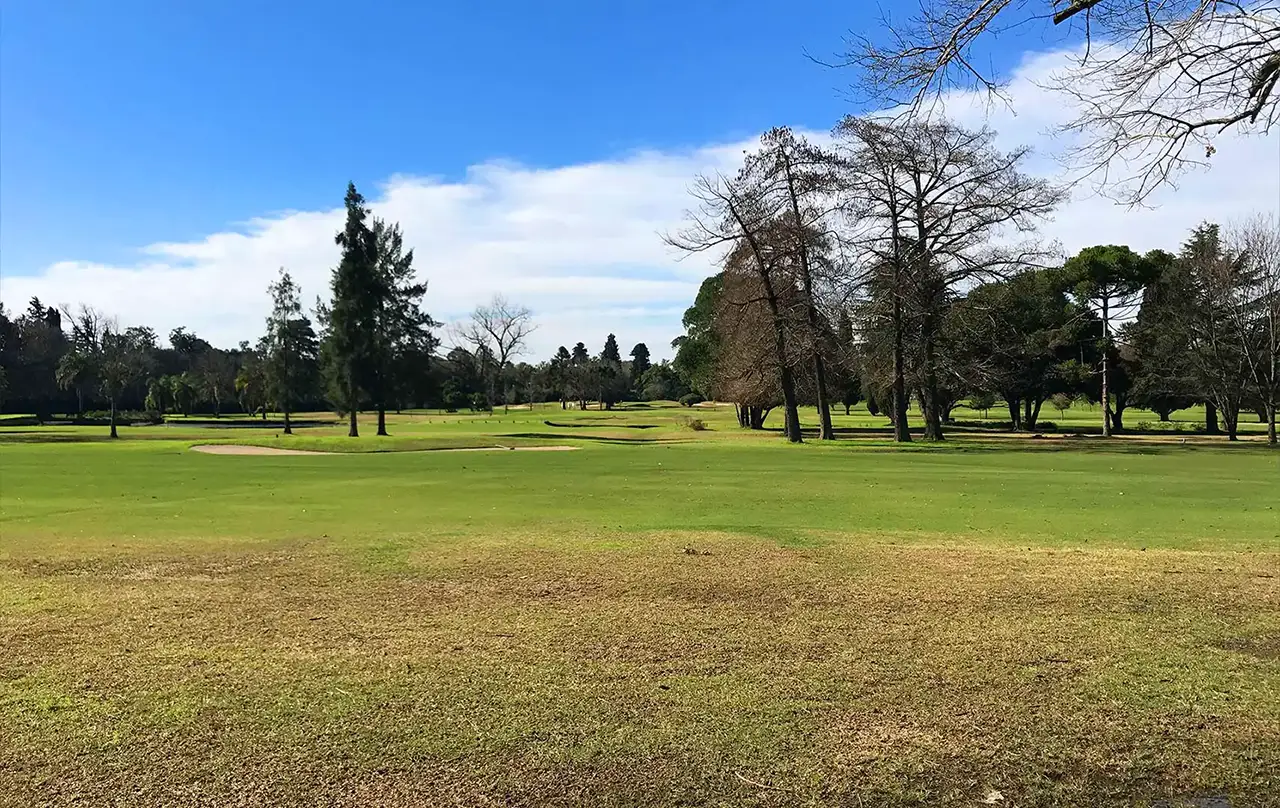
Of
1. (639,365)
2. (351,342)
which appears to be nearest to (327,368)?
(351,342)

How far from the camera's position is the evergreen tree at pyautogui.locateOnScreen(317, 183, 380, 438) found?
Result: 5847 centimetres

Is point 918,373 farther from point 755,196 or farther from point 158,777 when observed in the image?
point 158,777

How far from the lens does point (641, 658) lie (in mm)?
6320

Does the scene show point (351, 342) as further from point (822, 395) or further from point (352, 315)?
point (822, 395)

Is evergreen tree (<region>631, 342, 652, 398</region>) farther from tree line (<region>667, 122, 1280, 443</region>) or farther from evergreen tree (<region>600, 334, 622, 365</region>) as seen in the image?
tree line (<region>667, 122, 1280, 443</region>)

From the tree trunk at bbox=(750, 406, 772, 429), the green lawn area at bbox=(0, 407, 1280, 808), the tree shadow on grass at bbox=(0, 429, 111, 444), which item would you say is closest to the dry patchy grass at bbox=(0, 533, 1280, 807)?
the green lawn area at bbox=(0, 407, 1280, 808)

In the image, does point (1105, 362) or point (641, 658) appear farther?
point (1105, 362)

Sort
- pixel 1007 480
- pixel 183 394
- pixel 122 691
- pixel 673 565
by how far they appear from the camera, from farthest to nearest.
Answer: pixel 183 394
pixel 1007 480
pixel 673 565
pixel 122 691

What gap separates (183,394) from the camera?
103250mm

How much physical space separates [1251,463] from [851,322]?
750 inches

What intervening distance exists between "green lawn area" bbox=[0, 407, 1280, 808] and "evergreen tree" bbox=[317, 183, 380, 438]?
149ft

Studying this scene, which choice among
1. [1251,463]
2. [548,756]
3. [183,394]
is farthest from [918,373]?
[183,394]

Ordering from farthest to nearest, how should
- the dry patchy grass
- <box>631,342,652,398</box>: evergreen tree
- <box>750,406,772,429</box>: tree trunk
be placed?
<box>631,342,652,398</box>: evergreen tree
<box>750,406,772,429</box>: tree trunk
the dry patchy grass

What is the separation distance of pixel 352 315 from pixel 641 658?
56.6m
